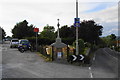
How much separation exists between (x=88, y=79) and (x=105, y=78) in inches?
43.1

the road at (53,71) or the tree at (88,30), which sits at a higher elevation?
the tree at (88,30)

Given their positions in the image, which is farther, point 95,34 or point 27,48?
point 95,34

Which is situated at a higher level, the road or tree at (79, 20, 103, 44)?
tree at (79, 20, 103, 44)

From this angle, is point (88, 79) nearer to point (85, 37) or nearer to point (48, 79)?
point (48, 79)

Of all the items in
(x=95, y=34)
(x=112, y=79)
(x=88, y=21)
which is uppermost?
(x=88, y=21)

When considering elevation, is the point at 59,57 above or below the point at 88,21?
below

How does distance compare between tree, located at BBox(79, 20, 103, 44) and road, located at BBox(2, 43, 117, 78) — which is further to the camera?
tree, located at BBox(79, 20, 103, 44)

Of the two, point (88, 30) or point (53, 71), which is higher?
point (88, 30)

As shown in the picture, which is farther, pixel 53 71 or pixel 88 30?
pixel 88 30

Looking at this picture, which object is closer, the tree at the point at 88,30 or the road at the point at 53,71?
the road at the point at 53,71

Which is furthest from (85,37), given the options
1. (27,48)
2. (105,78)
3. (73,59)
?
(105,78)

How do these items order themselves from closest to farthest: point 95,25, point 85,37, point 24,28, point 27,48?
point 27,48, point 85,37, point 95,25, point 24,28

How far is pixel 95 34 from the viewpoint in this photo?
1895 inches

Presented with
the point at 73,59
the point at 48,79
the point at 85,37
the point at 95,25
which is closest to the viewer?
the point at 48,79
